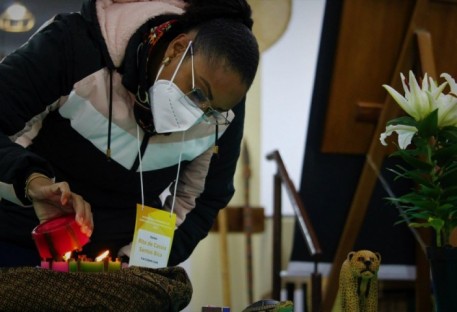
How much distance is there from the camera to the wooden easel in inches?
97.5

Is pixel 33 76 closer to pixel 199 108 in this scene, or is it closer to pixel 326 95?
pixel 199 108

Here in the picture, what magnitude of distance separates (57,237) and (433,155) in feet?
2.24

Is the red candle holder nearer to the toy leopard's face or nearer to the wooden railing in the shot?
the toy leopard's face

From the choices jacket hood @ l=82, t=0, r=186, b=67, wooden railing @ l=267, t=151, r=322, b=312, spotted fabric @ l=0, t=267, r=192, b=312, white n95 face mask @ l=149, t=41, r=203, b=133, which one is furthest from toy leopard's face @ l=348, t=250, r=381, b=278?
wooden railing @ l=267, t=151, r=322, b=312

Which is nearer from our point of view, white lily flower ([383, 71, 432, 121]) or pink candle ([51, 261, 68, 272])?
pink candle ([51, 261, 68, 272])

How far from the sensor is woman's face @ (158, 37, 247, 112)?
5.30 ft

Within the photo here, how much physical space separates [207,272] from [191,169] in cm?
205

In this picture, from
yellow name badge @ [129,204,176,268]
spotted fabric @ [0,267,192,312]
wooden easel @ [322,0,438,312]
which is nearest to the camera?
spotted fabric @ [0,267,192,312]

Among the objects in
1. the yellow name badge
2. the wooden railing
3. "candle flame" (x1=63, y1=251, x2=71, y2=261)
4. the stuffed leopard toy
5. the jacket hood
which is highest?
the jacket hood

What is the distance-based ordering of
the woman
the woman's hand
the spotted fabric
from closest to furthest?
1. the spotted fabric
2. the woman's hand
3. the woman

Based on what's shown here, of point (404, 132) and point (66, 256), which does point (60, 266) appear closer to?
point (66, 256)

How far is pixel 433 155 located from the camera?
1.30 m

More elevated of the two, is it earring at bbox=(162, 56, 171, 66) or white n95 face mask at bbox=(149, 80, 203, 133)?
earring at bbox=(162, 56, 171, 66)

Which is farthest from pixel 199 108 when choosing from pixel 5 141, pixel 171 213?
pixel 5 141
